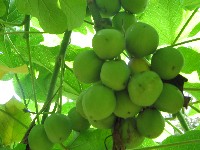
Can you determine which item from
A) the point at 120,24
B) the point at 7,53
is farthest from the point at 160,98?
the point at 7,53

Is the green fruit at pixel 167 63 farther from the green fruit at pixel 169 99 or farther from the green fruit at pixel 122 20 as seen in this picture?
the green fruit at pixel 122 20

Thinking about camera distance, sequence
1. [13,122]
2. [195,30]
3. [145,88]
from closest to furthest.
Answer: [145,88], [13,122], [195,30]

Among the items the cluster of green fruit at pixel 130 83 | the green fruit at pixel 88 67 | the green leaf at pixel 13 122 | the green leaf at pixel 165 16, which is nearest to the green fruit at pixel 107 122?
the cluster of green fruit at pixel 130 83

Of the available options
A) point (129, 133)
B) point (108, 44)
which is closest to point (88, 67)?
point (108, 44)

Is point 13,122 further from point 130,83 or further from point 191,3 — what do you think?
point 191,3

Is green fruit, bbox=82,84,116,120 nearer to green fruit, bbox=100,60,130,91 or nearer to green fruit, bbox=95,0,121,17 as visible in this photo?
green fruit, bbox=100,60,130,91

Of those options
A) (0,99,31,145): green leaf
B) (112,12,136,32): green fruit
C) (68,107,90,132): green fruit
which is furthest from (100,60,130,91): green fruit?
(0,99,31,145): green leaf
